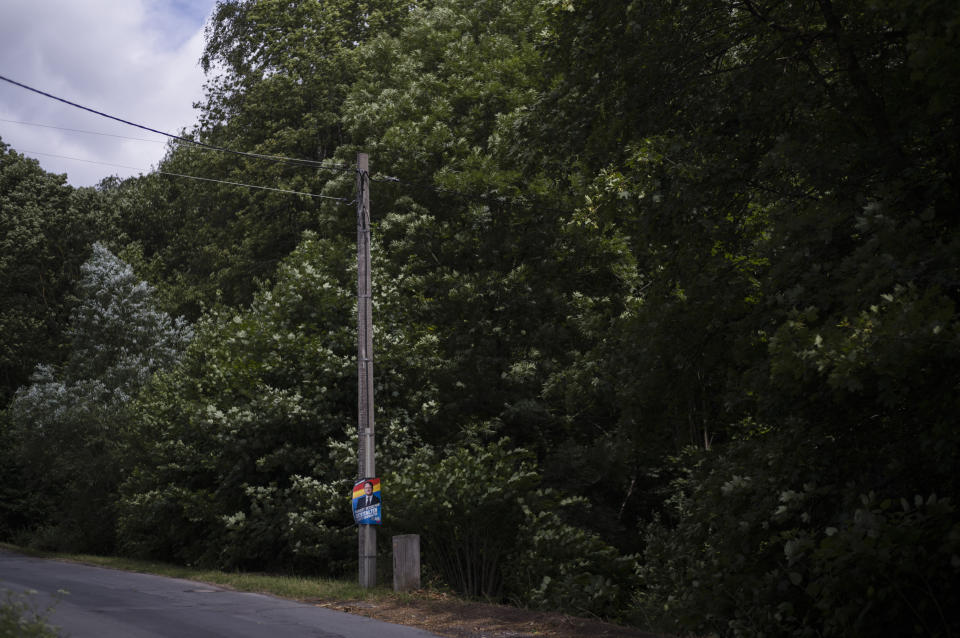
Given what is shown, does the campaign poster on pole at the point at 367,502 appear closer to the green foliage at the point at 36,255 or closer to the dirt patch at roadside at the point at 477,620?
the dirt patch at roadside at the point at 477,620

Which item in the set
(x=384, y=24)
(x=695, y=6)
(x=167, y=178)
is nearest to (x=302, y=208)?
(x=384, y=24)

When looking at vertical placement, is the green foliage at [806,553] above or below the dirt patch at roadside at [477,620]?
above

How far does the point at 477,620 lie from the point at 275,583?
6.32 metres

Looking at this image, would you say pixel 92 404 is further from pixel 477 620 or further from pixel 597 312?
pixel 477 620

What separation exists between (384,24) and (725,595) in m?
30.1

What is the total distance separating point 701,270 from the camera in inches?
476

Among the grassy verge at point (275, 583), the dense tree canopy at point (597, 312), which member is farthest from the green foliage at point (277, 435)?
the grassy verge at point (275, 583)

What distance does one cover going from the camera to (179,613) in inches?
492

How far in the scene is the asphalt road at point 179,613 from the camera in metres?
10.7

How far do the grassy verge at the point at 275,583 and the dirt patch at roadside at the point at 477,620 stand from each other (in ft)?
1.86

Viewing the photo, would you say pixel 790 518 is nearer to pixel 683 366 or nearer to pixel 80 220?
pixel 683 366

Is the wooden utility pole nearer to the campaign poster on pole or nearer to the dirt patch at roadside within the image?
the campaign poster on pole

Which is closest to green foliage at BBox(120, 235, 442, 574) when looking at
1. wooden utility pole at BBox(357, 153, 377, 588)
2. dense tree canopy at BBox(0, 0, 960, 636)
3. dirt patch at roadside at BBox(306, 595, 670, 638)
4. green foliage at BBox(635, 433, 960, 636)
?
dense tree canopy at BBox(0, 0, 960, 636)

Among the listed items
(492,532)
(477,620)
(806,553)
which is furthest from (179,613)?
(806,553)
